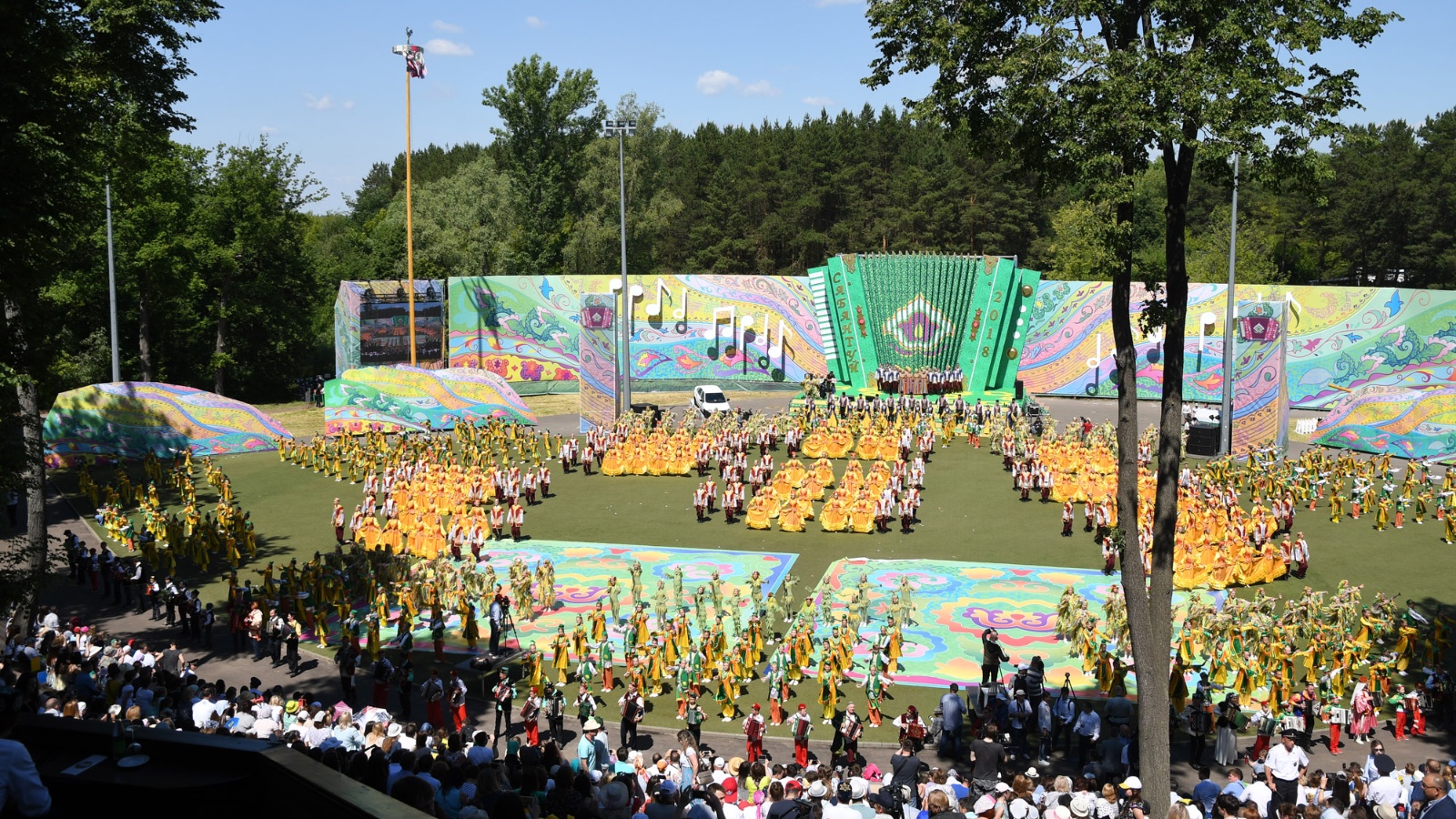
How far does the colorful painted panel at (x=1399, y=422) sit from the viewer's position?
32656 mm

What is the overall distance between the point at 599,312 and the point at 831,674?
27512 mm

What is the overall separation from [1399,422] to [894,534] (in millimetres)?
17972

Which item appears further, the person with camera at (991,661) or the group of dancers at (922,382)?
the group of dancers at (922,382)

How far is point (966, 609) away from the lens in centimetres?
2025

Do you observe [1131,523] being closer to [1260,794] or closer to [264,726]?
[1260,794]

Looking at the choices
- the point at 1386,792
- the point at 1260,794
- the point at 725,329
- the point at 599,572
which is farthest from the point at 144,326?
the point at 1386,792

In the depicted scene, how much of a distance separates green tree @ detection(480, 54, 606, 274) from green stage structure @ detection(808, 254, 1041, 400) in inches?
984

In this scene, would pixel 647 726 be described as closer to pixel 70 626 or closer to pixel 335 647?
pixel 335 647

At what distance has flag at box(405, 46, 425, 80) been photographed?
44906 mm

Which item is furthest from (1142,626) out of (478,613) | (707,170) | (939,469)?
(707,170)

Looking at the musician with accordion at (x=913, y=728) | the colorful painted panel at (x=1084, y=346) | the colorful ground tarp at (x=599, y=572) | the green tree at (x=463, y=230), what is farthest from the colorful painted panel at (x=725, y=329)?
the musician with accordion at (x=913, y=728)

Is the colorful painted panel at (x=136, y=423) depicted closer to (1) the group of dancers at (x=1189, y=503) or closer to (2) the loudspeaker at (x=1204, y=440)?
(1) the group of dancers at (x=1189, y=503)

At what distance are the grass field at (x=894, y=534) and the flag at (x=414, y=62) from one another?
20.0 meters

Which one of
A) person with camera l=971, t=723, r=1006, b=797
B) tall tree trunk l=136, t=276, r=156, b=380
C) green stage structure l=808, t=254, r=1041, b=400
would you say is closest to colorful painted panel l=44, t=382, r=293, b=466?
tall tree trunk l=136, t=276, r=156, b=380
